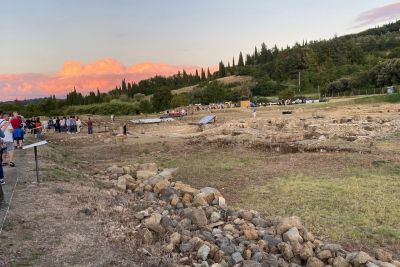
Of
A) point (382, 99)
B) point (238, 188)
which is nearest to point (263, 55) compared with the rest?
point (382, 99)

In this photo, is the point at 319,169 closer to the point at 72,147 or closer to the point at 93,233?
the point at 93,233

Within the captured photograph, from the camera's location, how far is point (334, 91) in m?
86.9

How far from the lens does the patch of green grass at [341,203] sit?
1132cm

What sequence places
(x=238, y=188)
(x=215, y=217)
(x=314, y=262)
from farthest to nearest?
(x=238, y=188)
(x=215, y=217)
(x=314, y=262)

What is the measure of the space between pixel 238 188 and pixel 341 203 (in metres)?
4.29

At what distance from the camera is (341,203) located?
1374cm

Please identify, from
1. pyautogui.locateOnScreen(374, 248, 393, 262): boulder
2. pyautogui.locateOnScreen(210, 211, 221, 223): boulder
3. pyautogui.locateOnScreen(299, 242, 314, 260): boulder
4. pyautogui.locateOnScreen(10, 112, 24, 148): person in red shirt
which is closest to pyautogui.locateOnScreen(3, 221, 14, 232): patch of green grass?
pyautogui.locateOnScreen(210, 211, 221, 223): boulder

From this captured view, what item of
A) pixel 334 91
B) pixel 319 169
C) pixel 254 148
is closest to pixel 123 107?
pixel 334 91

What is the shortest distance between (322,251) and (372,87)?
76.2 metres

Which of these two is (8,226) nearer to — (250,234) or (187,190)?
(250,234)

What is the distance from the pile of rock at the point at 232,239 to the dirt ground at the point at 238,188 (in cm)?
82

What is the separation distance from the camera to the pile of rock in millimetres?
9211

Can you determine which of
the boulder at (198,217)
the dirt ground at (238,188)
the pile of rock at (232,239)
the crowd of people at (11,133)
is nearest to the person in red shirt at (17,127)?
the crowd of people at (11,133)

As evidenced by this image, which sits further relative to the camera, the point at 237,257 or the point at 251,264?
the point at 237,257
